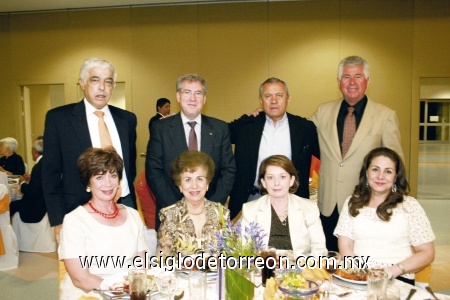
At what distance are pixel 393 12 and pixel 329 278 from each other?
7.12m

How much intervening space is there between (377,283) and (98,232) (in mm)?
1430

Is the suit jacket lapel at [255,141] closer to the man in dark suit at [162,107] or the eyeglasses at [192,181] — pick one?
the eyeglasses at [192,181]

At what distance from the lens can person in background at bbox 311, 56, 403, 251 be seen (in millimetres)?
3109

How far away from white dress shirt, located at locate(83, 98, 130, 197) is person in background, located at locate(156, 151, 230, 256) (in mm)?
533

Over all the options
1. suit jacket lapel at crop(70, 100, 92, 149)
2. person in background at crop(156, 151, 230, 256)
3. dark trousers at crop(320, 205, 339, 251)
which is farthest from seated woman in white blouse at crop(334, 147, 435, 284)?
suit jacket lapel at crop(70, 100, 92, 149)

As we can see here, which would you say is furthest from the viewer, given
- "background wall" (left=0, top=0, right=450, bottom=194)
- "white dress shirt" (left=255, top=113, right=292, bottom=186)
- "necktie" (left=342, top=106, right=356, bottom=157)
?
"background wall" (left=0, top=0, right=450, bottom=194)

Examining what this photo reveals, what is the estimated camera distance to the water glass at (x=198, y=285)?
160cm

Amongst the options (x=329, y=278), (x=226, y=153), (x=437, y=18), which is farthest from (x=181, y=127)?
(x=437, y=18)

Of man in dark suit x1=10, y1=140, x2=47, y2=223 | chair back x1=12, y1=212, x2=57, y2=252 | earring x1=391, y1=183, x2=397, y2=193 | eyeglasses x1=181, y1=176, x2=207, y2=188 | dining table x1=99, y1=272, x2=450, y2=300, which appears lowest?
chair back x1=12, y1=212, x2=57, y2=252

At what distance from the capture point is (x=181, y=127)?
3.10 m

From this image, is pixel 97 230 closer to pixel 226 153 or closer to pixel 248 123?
pixel 226 153

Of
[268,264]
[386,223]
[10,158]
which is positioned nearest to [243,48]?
[10,158]

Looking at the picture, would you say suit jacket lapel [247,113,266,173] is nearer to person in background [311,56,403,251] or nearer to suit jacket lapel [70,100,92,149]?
person in background [311,56,403,251]

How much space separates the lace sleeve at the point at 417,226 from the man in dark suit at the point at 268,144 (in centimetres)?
98
